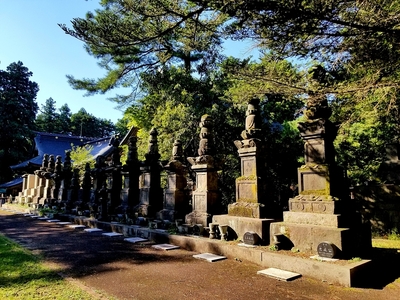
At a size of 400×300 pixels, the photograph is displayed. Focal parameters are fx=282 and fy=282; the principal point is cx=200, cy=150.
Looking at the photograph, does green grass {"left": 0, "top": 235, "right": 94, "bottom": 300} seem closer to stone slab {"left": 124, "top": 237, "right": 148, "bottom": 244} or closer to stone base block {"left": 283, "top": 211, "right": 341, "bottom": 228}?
stone slab {"left": 124, "top": 237, "right": 148, "bottom": 244}

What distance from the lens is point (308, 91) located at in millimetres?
5812

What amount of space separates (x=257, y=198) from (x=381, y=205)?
456 cm

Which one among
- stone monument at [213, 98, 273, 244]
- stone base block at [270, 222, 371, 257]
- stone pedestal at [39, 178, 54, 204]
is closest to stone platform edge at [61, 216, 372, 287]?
stone base block at [270, 222, 371, 257]

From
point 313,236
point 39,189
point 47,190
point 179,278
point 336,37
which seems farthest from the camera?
point 39,189

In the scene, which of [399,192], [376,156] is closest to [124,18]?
[399,192]

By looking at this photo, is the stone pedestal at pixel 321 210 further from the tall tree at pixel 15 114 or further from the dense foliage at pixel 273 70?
the tall tree at pixel 15 114

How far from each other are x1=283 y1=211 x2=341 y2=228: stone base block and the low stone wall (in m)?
3.77

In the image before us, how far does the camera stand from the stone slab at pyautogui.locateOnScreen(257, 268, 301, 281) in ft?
13.9

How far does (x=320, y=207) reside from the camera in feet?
17.0

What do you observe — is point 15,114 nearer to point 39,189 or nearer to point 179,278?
point 39,189

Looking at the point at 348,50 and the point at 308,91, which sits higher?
the point at 348,50

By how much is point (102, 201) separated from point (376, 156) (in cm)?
1151

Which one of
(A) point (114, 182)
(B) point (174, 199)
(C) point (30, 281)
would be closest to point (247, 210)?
(B) point (174, 199)

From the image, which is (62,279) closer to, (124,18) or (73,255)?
(73,255)
